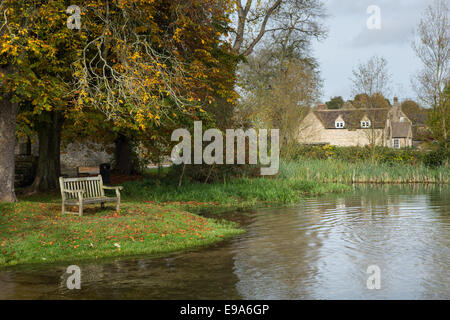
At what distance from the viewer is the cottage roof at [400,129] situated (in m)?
71.4

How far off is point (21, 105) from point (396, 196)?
15211mm

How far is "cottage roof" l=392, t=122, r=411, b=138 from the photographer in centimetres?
7141

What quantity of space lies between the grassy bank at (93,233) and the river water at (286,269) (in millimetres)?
614

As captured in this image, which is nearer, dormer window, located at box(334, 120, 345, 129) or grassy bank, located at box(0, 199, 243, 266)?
grassy bank, located at box(0, 199, 243, 266)

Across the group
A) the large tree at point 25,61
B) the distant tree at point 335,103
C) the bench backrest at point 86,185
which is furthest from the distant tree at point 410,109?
the bench backrest at point 86,185

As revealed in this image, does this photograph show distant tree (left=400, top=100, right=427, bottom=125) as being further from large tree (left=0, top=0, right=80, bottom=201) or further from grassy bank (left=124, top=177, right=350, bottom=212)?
large tree (left=0, top=0, right=80, bottom=201)

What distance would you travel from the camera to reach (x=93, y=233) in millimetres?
11359

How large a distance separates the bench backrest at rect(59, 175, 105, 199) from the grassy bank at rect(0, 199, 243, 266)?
516 millimetres

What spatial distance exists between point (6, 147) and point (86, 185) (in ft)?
8.97

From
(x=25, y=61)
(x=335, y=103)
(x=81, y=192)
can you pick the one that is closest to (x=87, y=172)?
(x=25, y=61)

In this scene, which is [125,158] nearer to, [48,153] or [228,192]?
[48,153]

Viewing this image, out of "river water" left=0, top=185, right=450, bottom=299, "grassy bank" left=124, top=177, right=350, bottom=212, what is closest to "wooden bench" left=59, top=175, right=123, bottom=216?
"river water" left=0, top=185, right=450, bottom=299
